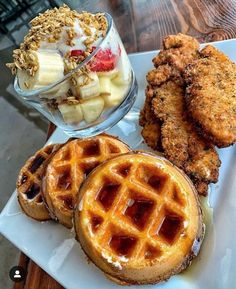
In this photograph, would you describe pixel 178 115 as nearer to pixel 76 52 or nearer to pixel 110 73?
pixel 110 73

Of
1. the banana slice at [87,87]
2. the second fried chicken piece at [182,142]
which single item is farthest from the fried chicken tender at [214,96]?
the banana slice at [87,87]

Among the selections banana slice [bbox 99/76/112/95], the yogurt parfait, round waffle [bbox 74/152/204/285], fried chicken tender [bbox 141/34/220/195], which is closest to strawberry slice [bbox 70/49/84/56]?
the yogurt parfait

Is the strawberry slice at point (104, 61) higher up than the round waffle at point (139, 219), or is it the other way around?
the strawberry slice at point (104, 61)

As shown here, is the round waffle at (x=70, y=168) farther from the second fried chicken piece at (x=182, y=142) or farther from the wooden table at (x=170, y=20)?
the wooden table at (x=170, y=20)

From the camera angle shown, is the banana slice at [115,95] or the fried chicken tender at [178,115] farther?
the banana slice at [115,95]

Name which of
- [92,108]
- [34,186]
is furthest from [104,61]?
[34,186]

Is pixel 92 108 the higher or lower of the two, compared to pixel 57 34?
lower

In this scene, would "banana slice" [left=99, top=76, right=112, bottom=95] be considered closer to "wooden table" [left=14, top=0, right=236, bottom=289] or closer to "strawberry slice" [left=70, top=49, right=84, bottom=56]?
"strawberry slice" [left=70, top=49, right=84, bottom=56]
